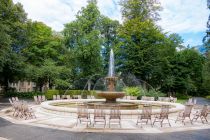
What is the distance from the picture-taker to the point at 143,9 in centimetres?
3906

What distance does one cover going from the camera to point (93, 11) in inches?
1420

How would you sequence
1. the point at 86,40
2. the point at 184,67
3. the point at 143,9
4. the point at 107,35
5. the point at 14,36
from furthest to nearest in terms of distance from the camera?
the point at 184,67 → the point at 107,35 → the point at 143,9 → the point at 14,36 → the point at 86,40

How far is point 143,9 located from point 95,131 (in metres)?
32.7

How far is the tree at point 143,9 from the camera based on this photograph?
1523 inches

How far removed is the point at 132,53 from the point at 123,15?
7.99 metres

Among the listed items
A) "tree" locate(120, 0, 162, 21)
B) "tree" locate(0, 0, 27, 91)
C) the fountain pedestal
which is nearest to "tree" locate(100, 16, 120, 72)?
"tree" locate(120, 0, 162, 21)

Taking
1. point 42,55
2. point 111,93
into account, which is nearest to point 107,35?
point 42,55

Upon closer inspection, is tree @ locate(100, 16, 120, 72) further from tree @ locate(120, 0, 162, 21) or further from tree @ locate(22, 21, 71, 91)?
tree @ locate(22, 21, 71, 91)

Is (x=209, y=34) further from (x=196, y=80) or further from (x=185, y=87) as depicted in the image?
(x=196, y=80)

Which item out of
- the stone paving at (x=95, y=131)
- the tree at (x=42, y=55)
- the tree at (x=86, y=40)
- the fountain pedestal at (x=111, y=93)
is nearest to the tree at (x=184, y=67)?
the tree at (x=86, y=40)

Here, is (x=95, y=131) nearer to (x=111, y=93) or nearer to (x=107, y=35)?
(x=111, y=93)

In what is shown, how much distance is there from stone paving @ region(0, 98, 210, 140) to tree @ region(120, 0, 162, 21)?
1164 inches

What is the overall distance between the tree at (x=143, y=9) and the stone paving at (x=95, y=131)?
29.6 m

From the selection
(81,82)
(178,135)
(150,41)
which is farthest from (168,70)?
(178,135)
